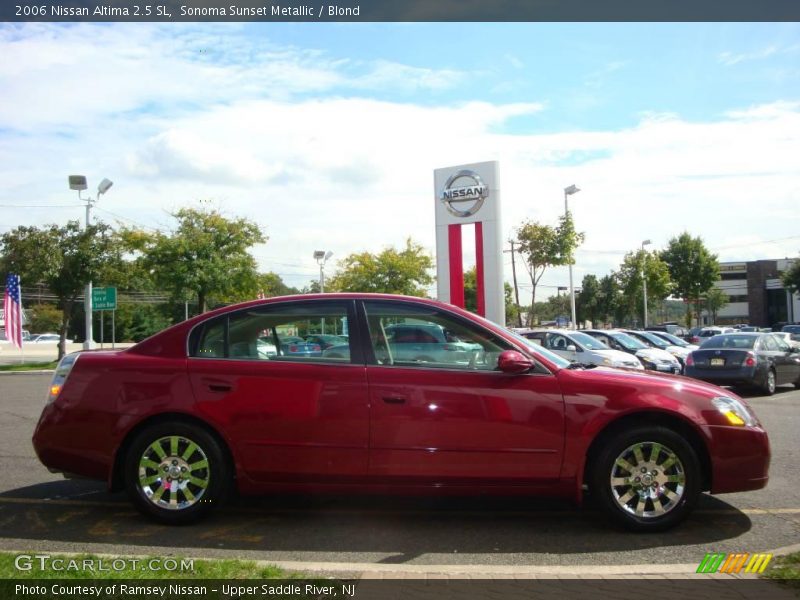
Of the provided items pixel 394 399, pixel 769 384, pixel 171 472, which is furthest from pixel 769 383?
pixel 171 472

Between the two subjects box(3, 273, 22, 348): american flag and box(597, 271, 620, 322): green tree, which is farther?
box(597, 271, 620, 322): green tree

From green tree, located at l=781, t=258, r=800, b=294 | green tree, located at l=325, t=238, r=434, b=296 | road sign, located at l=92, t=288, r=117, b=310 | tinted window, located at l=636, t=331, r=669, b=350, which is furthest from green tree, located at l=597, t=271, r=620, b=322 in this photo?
road sign, located at l=92, t=288, r=117, b=310

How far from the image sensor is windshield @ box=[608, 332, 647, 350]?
65.8 feet

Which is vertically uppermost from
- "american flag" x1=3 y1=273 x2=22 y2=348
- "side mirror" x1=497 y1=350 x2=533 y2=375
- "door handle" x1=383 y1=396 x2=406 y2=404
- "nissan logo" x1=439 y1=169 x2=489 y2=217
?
"nissan logo" x1=439 y1=169 x2=489 y2=217

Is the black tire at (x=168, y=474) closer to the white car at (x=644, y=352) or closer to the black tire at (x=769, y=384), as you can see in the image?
the black tire at (x=769, y=384)

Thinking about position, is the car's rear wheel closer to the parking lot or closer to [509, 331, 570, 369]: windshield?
the parking lot

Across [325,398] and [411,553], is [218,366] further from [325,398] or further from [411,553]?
[411,553]

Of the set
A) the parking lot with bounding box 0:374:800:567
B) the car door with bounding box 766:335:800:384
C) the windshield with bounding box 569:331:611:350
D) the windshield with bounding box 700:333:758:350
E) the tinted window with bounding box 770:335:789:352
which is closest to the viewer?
the parking lot with bounding box 0:374:800:567

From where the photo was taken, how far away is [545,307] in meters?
125

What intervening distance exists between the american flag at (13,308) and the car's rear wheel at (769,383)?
86.2 ft

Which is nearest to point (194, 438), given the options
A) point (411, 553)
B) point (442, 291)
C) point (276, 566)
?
point (276, 566)

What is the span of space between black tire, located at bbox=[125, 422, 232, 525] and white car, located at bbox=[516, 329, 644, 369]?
11412 mm

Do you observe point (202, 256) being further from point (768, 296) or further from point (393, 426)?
point (768, 296)

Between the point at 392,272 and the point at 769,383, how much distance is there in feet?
96.6
